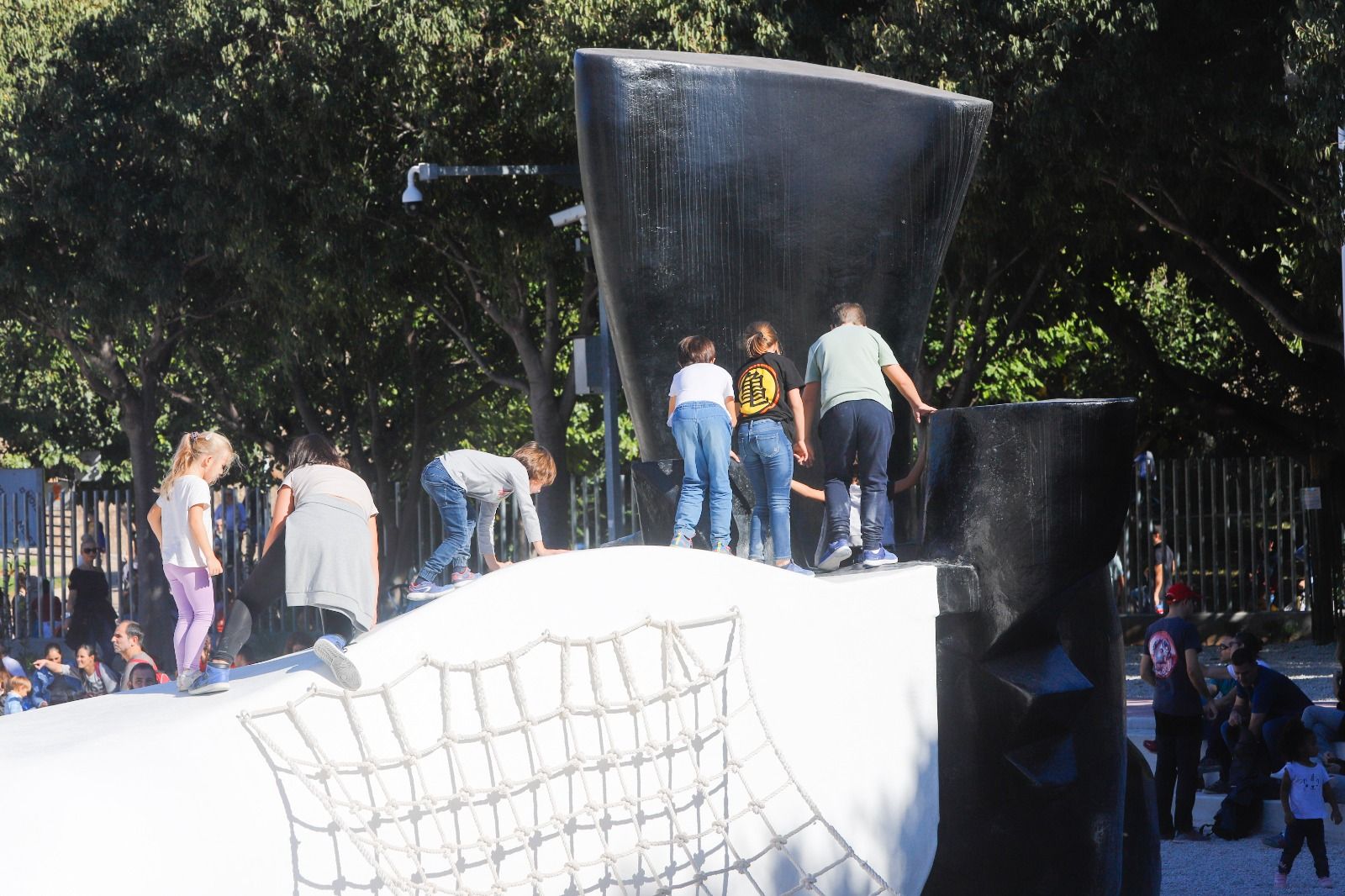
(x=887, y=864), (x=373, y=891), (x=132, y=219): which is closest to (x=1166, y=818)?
(x=887, y=864)

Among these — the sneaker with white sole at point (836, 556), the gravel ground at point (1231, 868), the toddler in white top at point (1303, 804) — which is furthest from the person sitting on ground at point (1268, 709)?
the sneaker with white sole at point (836, 556)

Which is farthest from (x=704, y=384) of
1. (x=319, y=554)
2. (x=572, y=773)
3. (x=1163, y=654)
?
(x=1163, y=654)

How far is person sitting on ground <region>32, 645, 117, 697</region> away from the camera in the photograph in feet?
36.9

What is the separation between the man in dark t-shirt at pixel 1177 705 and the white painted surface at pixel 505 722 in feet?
13.1

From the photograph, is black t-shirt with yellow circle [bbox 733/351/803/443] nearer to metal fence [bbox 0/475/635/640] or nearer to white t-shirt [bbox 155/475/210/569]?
white t-shirt [bbox 155/475/210/569]

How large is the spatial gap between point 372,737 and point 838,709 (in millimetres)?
1724

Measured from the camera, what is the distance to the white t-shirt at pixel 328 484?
18.6 ft

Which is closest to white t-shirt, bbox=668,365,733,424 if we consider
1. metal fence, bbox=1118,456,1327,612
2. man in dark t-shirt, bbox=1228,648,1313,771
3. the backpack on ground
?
man in dark t-shirt, bbox=1228,648,1313,771

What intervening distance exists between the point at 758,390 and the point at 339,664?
3009 millimetres

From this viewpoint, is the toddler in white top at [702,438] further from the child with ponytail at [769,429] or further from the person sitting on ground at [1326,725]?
the person sitting on ground at [1326,725]

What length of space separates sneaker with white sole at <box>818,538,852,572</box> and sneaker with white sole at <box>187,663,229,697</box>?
2.49 metres

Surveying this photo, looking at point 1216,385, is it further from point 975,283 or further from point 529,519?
point 529,519

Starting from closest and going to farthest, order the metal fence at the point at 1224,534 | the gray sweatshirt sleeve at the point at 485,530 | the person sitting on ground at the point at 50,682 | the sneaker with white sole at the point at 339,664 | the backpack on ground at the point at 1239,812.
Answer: the sneaker with white sole at the point at 339,664, the gray sweatshirt sleeve at the point at 485,530, the backpack on ground at the point at 1239,812, the person sitting on ground at the point at 50,682, the metal fence at the point at 1224,534

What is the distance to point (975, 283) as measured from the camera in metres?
17.7
